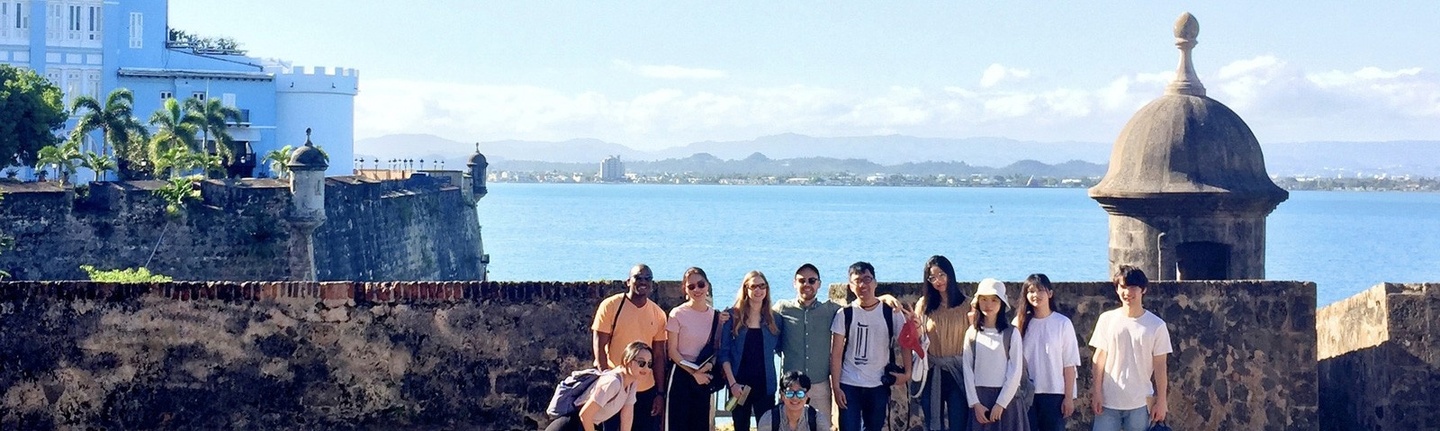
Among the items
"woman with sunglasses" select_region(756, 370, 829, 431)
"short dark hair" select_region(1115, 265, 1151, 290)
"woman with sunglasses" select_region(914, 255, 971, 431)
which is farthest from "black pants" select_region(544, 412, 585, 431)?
"short dark hair" select_region(1115, 265, 1151, 290)

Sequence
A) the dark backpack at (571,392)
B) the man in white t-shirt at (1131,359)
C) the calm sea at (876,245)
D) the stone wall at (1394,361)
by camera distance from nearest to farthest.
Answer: the dark backpack at (571,392), the man in white t-shirt at (1131,359), the stone wall at (1394,361), the calm sea at (876,245)

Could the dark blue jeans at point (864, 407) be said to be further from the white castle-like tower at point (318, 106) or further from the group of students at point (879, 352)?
the white castle-like tower at point (318, 106)

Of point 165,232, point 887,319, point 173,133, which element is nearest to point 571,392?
point 887,319

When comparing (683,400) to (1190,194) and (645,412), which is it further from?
(1190,194)

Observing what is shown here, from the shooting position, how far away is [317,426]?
9.95 metres

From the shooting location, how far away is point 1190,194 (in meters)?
14.5

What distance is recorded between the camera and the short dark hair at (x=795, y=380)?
8.79m

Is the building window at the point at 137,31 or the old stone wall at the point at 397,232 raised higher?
the building window at the point at 137,31

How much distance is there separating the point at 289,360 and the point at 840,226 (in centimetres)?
11986

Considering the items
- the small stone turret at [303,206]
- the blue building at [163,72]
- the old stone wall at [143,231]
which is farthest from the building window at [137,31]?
the small stone turret at [303,206]

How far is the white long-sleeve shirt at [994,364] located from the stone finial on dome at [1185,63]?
22.6 feet

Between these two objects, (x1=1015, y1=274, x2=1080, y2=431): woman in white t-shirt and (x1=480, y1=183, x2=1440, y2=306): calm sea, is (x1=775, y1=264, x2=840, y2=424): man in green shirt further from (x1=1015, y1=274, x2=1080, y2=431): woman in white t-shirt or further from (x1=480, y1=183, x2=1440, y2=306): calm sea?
(x1=480, y1=183, x2=1440, y2=306): calm sea

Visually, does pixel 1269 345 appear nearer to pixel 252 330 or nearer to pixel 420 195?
pixel 252 330

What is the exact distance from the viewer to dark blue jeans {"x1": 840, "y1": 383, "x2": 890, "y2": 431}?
916cm
